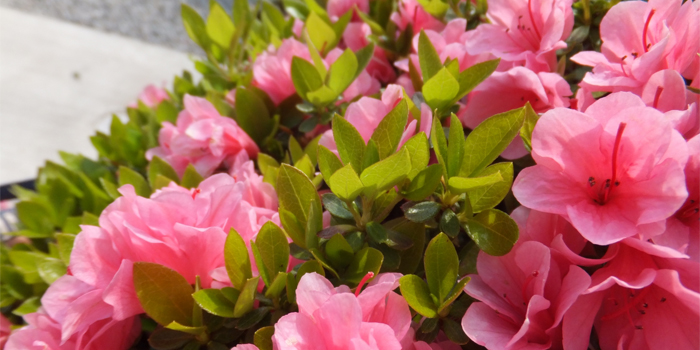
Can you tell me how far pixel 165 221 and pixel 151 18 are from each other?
A: 3658 millimetres

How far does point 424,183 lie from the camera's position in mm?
546

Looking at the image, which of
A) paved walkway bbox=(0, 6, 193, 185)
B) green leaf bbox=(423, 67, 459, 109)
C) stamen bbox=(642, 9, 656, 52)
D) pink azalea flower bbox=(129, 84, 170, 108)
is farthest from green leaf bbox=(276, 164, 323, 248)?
paved walkway bbox=(0, 6, 193, 185)

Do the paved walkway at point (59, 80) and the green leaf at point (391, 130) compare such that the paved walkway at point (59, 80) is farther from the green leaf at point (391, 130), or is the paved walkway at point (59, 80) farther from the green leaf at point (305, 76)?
the green leaf at point (391, 130)

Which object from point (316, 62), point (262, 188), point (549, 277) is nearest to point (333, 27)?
point (316, 62)

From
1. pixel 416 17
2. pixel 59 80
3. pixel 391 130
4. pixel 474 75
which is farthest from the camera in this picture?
pixel 59 80

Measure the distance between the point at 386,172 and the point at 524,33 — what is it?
36cm

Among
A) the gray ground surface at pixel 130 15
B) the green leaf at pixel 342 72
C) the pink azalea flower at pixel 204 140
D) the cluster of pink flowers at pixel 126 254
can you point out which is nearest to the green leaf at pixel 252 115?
the pink azalea flower at pixel 204 140

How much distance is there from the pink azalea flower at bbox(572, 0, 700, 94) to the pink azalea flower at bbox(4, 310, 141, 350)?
0.62 meters

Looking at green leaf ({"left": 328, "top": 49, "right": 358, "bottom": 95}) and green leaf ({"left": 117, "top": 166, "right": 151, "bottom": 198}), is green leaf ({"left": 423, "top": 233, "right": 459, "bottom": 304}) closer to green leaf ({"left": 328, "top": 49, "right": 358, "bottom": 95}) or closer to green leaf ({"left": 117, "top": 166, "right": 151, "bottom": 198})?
green leaf ({"left": 328, "top": 49, "right": 358, "bottom": 95})

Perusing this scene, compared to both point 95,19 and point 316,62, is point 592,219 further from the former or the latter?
point 95,19

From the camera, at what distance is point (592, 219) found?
Answer: 1.58 ft

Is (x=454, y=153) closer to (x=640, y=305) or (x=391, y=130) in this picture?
(x=391, y=130)

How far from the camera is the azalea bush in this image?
475 millimetres

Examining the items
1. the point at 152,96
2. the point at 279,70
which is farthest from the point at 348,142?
the point at 152,96
